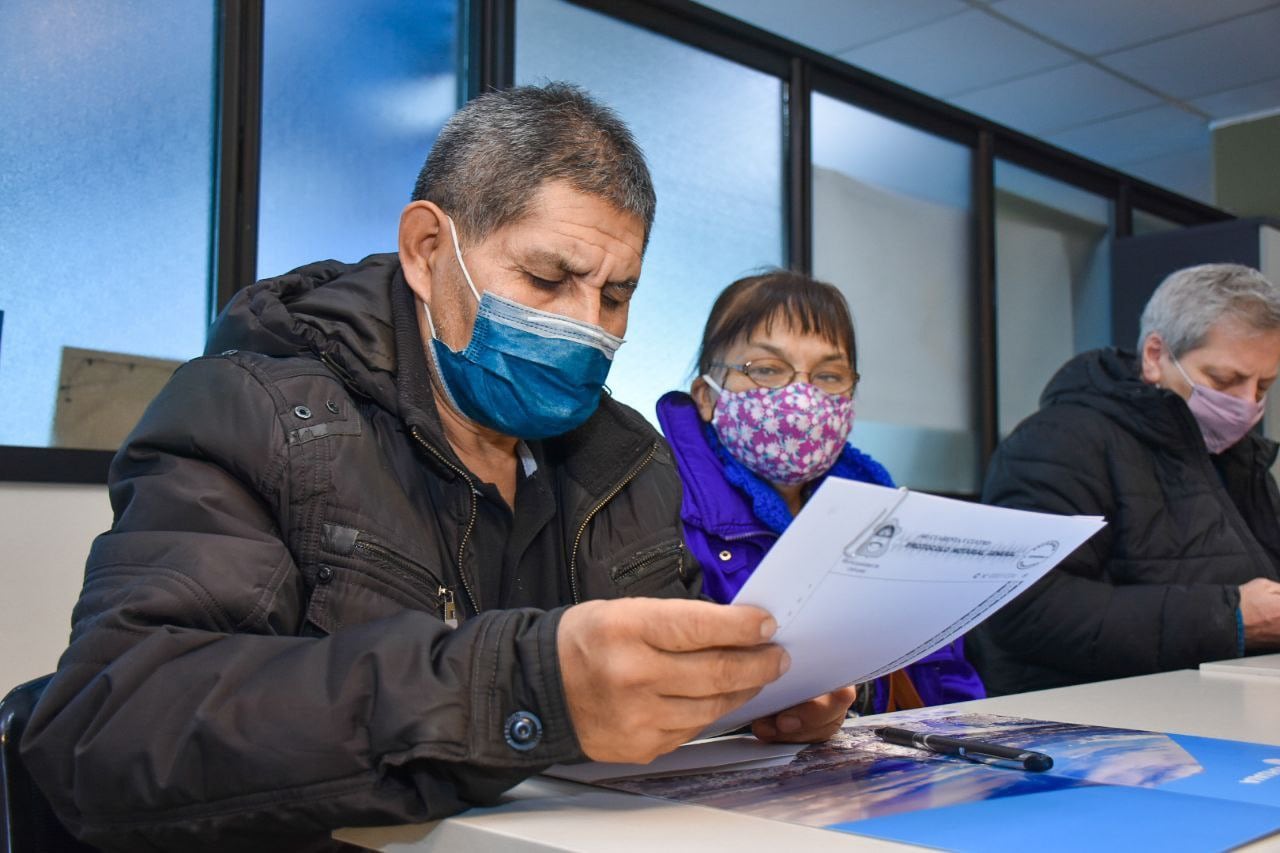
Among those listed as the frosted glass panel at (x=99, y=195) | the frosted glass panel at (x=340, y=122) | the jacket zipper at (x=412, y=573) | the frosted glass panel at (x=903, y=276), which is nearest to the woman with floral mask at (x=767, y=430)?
the jacket zipper at (x=412, y=573)

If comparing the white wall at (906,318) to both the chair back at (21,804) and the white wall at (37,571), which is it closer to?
the white wall at (37,571)

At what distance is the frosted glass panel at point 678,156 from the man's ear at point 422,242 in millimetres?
1943

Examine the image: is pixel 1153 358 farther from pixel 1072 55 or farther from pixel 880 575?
pixel 1072 55

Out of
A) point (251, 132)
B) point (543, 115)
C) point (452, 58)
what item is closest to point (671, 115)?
point (452, 58)

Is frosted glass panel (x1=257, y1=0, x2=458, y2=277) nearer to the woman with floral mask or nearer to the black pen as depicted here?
the woman with floral mask

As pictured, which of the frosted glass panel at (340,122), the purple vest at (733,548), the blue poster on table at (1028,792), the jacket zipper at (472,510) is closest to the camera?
the blue poster on table at (1028,792)

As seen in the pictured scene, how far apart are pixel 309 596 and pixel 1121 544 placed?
1741 millimetres

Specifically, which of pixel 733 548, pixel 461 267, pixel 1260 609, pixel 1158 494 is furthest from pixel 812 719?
pixel 1158 494

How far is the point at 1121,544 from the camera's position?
2.28m

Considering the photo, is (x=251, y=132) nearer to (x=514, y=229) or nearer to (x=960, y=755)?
(x=514, y=229)

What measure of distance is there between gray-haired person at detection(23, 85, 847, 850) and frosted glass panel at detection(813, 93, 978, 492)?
286 centimetres

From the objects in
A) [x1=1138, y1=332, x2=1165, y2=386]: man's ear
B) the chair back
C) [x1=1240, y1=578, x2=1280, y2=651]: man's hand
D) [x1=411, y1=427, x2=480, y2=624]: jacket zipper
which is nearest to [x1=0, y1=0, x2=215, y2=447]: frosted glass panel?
[x1=411, y1=427, x2=480, y2=624]: jacket zipper

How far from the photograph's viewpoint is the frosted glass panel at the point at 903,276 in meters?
4.20

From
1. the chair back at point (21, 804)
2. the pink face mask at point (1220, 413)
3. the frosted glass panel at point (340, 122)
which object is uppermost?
the frosted glass panel at point (340, 122)
